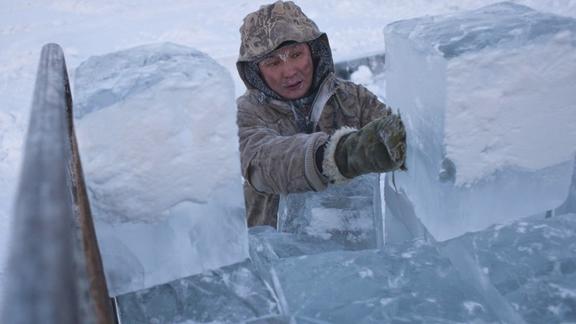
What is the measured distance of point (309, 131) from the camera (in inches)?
89.0

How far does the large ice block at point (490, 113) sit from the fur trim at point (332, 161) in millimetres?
211

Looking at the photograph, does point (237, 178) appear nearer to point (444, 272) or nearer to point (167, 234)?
point (167, 234)

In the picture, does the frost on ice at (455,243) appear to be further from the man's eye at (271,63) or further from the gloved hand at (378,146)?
the man's eye at (271,63)

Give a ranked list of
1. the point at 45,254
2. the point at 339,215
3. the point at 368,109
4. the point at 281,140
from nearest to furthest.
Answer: the point at 45,254 → the point at 339,215 → the point at 281,140 → the point at 368,109

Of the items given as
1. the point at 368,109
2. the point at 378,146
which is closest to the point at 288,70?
the point at 368,109

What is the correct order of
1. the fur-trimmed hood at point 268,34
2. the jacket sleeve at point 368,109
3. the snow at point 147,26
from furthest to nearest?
1. the snow at point 147,26
2. the jacket sleeve at point 368,109
3. the fur-trimmed hood at point 268,34

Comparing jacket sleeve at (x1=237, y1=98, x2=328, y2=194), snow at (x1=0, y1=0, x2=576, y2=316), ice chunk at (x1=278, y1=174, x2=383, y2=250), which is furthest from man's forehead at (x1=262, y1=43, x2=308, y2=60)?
snow at (x1=0, y1=0, x2=576, y2=316)

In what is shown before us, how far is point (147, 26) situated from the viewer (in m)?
8.31

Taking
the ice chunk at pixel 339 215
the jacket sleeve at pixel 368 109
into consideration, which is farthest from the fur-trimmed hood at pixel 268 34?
the ice chunk at pixel 339 215

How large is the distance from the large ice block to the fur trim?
0.21m

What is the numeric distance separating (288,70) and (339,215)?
813 mm

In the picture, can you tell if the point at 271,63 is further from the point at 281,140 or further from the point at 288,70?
the point at 281,140

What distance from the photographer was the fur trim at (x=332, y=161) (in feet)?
4.92

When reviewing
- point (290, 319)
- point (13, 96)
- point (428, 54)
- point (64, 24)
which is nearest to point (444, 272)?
point (290, 319)
